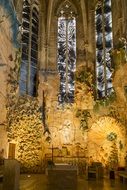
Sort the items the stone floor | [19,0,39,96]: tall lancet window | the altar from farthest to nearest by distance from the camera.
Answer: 1. [19,0,39,96]: tall lancet window
2. the stone floor
3. the altar

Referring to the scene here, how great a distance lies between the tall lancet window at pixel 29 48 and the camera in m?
15.3

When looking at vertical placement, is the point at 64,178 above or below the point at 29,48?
below

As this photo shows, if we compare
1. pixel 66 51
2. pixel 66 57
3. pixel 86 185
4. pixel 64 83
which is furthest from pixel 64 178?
pixel 66 51

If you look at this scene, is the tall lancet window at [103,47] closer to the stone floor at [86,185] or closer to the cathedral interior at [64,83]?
the cathedral interior at [64,83]

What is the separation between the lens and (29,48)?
629 inches

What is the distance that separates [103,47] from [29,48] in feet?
13.9

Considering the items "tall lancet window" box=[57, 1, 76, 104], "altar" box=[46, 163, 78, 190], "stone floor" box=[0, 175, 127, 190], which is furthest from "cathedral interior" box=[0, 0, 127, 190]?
"altar" box=[46, 163, 78, 190]

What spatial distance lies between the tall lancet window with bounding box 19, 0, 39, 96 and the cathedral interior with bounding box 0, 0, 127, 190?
0.05 meters

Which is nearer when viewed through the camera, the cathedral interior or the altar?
the altar

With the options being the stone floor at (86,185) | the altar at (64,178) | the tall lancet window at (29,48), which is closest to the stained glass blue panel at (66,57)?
the tall lancet window at (29,48)

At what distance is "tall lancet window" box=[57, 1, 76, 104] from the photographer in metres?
15.8

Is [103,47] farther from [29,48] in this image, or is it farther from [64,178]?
[64,178]

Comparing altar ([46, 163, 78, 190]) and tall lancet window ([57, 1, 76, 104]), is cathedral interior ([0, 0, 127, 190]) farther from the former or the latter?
altar ([46, 163, 78, 190])

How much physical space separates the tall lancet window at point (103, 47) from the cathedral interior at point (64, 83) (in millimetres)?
55
